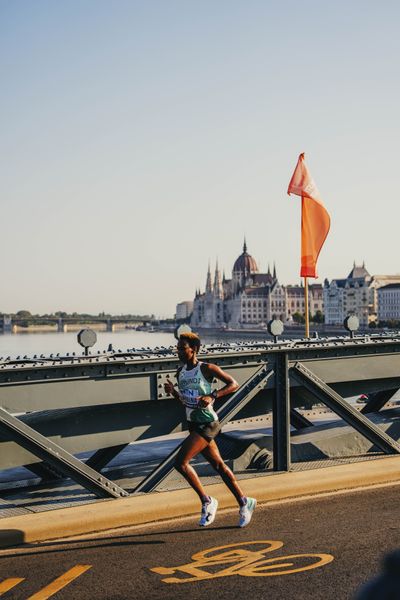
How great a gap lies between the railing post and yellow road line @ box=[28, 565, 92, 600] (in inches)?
139

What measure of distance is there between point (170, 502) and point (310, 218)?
369 inches

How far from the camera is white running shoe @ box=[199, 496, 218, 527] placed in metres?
7.10

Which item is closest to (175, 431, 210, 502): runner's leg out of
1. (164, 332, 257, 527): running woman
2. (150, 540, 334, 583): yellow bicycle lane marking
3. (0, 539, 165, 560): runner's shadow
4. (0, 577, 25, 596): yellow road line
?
(164, 332, 257, 527): running woman

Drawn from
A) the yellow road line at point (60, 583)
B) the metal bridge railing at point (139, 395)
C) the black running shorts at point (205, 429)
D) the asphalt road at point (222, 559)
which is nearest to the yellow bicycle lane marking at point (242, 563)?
the asphalt road at point (222, 559)

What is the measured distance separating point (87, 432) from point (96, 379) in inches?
27.1

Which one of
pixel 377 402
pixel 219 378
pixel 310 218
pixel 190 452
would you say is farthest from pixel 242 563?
pixel 310 218

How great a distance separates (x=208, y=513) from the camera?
7.11 meters

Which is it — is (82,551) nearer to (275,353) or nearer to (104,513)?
(104,513)

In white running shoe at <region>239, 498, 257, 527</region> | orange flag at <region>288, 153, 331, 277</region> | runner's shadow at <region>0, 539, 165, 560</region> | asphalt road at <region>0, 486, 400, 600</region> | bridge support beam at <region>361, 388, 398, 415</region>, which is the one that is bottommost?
runner's shadow at <region>0, 539, 165, 560</region>

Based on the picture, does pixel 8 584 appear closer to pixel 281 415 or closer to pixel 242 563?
pixel 242 563

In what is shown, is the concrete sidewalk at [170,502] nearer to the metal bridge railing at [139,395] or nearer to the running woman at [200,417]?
the metal bridge railing at [139,395]

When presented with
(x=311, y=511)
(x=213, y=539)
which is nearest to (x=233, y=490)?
(x=213, y=539)

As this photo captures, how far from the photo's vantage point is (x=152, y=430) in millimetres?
8695

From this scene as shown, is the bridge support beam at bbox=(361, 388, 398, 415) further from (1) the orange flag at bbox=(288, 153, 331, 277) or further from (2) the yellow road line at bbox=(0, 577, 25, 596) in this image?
(2) the yellow road line at bbox=(0, 577, 25, 596)
